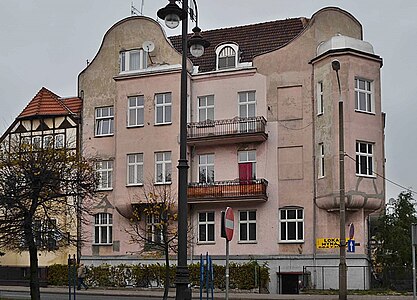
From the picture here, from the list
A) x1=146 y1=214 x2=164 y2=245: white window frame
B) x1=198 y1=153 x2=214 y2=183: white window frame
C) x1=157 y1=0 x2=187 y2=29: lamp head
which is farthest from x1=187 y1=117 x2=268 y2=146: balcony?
x1=157 y1=0 x2=187 y2=29: lamp head

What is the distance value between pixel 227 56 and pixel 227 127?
4575 millimetres

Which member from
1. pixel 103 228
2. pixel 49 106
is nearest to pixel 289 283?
pixel 103 228

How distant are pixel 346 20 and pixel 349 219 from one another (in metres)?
11.6

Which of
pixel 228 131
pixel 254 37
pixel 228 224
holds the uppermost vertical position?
pixel 254 37

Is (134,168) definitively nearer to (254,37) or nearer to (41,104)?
(41,104)

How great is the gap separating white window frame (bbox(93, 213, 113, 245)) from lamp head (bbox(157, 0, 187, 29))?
30.6 m

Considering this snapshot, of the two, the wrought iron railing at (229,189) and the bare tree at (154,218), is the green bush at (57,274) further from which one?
the wrought iron railing at (229,189)

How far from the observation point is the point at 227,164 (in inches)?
1656

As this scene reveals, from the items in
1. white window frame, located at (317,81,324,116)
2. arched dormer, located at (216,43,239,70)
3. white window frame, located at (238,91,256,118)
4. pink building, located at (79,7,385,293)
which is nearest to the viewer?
pink building, located at (79,7,385,293)

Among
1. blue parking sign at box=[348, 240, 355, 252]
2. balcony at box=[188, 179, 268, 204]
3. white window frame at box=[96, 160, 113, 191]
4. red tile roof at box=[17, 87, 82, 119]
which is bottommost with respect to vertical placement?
blue parking sign at box=[348, 240, 355, 252]

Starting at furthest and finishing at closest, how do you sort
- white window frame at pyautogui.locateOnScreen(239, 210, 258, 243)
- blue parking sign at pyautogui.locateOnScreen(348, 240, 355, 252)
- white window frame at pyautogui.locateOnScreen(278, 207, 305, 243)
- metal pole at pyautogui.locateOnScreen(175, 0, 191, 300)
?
1. white window frame at pyautogui.locateOnScreen(239, 210, 258, 243)
2. white window frame at pyautogui.locateOnScreen(278, 207, 305, 243)
3. blue parking sign at pyautogui.locateOnScreen(348, 240, 355, 252)
4. metal pole at pyautogui.locateOnScreen(175, 0, 191, 300)

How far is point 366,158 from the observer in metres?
38.7

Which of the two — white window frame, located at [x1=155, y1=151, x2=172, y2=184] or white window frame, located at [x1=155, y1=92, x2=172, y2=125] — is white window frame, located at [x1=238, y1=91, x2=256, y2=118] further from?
white window frame, located at [x1=155, y1=151, x2=172, y2=184]

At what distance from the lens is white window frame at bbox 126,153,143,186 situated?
43.3 meters
